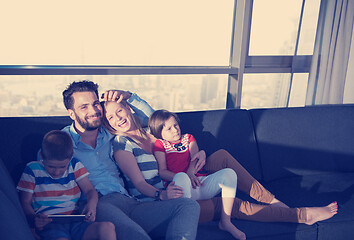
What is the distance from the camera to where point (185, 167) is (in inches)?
81.4

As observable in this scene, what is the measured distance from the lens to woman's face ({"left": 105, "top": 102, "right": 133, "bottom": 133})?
1937 mm

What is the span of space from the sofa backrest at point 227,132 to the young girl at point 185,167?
155mm

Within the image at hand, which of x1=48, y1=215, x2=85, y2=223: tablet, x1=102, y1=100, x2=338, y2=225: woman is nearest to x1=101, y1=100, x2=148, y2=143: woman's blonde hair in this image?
x1=102, y1=100, x2=338, y2=225: woman

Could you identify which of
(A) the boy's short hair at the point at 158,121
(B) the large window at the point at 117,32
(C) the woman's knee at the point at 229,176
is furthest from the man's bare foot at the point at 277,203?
(B) the large window at the point at 117,32

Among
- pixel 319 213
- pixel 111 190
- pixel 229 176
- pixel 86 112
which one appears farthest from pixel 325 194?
pixel 86 112

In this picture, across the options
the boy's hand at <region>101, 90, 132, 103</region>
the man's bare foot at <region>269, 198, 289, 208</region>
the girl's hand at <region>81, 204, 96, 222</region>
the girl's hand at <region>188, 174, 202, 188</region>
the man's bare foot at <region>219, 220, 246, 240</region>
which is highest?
the boy's hand at <region>101, 90, 132, 103</region>

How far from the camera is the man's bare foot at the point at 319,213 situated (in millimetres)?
1842

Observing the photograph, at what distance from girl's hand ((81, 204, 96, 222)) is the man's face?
483mm

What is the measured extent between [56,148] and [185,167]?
86 cm

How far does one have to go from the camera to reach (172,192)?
5.64 feet

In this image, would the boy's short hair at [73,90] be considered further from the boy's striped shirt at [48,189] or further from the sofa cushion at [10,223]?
the sofa cushion at [10,223]

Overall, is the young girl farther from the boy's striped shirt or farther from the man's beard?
the boy's striped shirt

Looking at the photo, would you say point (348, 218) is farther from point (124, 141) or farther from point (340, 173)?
point (124, 141)

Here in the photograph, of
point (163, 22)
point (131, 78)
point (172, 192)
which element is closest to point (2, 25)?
point (131, 78)
